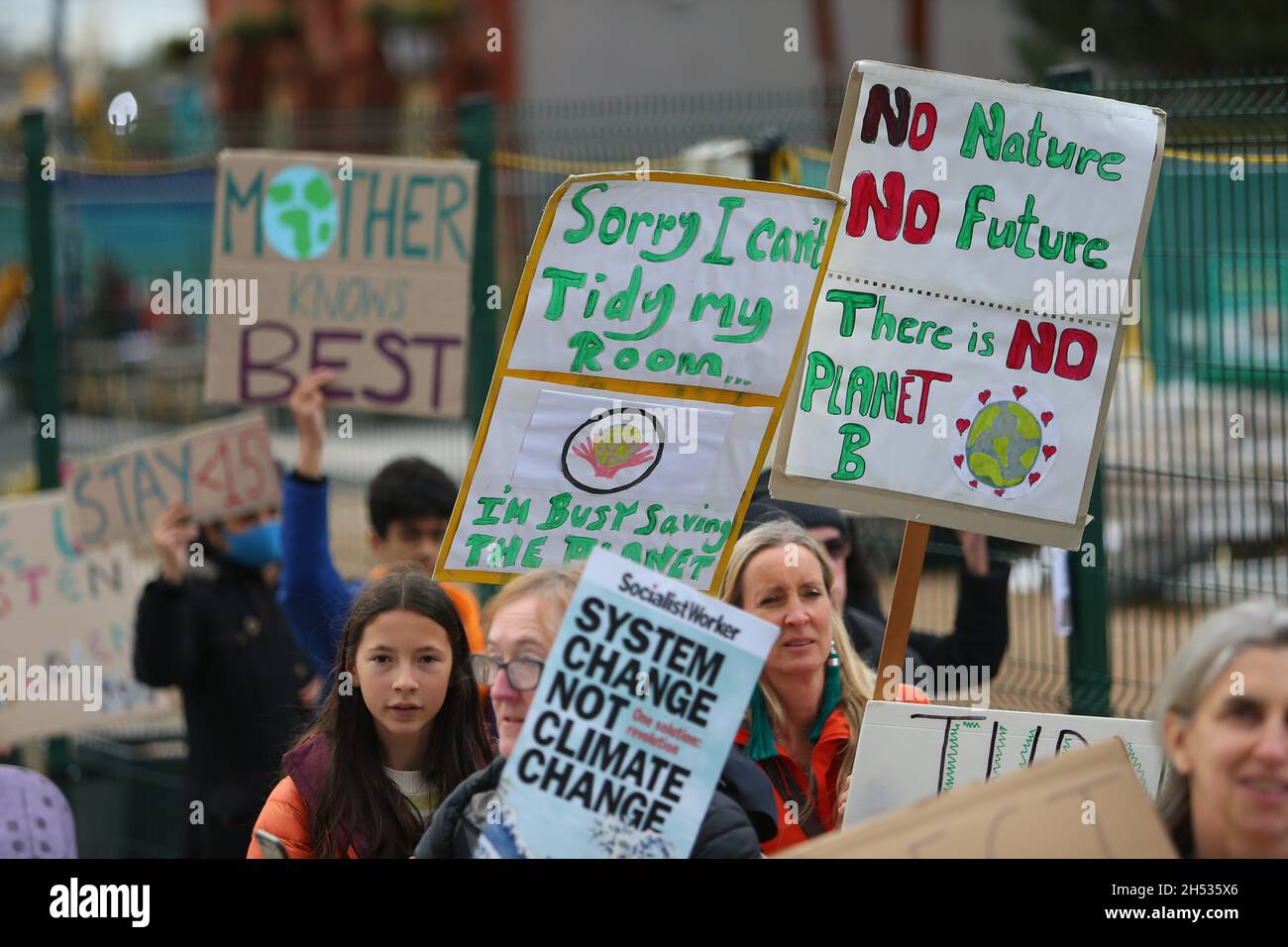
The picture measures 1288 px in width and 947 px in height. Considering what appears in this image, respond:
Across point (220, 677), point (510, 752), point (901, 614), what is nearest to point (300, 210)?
point (220, 677)

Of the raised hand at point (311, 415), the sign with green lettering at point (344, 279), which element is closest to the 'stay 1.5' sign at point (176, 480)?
the sign with green lettering at point (344, 279)

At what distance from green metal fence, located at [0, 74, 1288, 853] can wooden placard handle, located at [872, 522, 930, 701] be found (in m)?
1.43

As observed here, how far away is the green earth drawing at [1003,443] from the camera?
357 cm

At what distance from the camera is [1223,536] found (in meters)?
5.18

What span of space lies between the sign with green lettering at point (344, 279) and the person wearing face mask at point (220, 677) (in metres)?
0.66

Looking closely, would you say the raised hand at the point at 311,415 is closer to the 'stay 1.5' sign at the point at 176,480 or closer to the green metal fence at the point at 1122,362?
the 'stay 1.5' sign at the point at 176,480

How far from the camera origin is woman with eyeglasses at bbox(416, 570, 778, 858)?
251cm

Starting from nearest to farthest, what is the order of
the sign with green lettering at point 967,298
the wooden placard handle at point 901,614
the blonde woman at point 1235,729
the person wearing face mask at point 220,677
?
the blonde woman at point 1235,729 < the wooden placard handle at point 901,614 < the sign with green lettering at point 967,298 < the person wearing face mask at point 220,677

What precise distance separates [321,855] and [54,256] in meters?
4.48

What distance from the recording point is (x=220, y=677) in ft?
15.9

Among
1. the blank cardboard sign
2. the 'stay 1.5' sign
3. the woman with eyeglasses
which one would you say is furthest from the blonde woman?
the 'stay 1.5' sign

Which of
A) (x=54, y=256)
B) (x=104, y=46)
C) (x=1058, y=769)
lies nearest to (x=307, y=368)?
(x=54, y=256)

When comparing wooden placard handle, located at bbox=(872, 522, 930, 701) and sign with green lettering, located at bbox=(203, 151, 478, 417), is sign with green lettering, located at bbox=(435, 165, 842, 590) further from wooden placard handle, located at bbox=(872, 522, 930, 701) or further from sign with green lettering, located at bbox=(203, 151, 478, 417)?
sign with green lettering, located at bbox=(203, 151, 478, 417)

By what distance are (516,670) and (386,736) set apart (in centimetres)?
70
